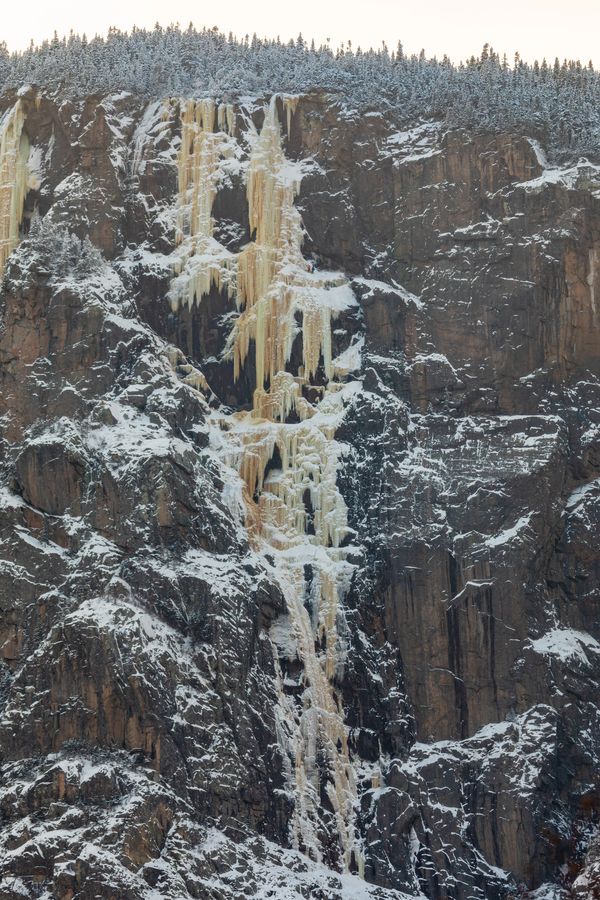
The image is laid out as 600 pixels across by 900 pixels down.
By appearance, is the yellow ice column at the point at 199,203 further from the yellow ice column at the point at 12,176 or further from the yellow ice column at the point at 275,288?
the yellow ice column at the point at 12,176

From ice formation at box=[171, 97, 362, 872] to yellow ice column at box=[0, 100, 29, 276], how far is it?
9.21 m

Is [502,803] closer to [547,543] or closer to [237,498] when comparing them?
[547,543]

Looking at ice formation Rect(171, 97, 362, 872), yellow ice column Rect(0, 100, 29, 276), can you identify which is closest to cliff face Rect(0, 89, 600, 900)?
ice formation Rect(171, 97, 362, 872)

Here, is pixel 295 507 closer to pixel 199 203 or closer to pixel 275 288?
pixel 275 288

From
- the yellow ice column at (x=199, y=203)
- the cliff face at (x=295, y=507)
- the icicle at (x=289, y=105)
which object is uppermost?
the icicle at (x=289, y=105)

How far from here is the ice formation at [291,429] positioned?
115062mm

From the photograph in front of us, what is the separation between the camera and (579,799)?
113 meters

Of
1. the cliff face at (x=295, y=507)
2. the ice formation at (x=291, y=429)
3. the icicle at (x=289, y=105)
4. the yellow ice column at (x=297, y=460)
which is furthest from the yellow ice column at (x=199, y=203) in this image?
the icicle at (x=289, y=105)

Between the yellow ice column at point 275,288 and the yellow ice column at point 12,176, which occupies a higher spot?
the yellow ice column at point 12,176

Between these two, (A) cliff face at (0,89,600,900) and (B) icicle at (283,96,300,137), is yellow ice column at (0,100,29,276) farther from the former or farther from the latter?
(B) icicle at (283,96,300,137)

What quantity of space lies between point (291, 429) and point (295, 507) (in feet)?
14.5

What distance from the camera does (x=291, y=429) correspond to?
12206cm

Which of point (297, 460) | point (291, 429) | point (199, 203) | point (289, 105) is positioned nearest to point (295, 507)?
point (297, 460)

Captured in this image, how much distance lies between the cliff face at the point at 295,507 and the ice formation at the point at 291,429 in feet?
0.57
